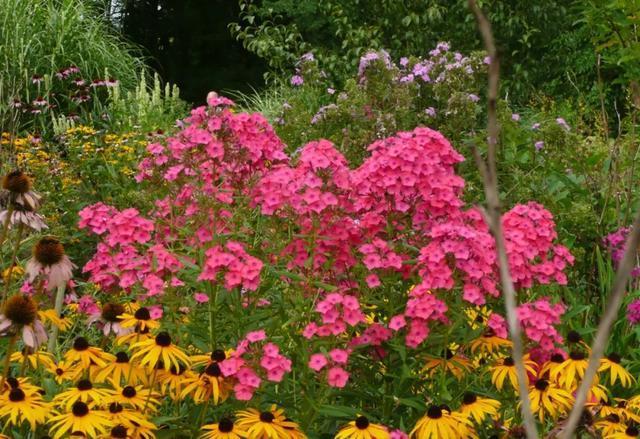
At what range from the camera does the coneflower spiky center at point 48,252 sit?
8.75ft

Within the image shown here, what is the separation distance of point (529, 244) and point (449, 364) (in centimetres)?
43

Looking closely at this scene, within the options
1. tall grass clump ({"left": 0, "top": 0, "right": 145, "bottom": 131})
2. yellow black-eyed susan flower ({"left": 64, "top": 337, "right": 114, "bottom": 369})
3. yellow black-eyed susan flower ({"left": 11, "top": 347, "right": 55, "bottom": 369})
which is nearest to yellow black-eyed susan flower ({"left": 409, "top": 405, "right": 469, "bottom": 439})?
yellow black-eyed susan flower ({"left": 64, "top": 337, "right": 114, "bottom": 369})

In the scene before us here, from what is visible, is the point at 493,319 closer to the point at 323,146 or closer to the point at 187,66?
the point at 323,146

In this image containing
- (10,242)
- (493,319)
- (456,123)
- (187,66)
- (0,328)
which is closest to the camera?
(0,328)

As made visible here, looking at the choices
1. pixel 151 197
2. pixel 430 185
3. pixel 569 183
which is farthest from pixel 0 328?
pixel 569 183

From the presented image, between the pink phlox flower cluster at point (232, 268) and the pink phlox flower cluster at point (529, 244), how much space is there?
73 cm

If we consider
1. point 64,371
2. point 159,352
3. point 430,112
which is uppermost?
point 430,112

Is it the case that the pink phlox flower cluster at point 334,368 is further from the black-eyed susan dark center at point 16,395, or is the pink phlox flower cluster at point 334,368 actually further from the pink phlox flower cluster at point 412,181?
the black-eyed susan dark center at point 16,395

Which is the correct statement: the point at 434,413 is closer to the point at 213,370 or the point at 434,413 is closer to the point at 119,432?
the point at 213,370

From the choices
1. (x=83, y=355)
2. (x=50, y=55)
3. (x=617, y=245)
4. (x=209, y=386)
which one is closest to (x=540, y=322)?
(x=209, y=386)

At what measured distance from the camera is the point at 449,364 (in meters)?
2.74

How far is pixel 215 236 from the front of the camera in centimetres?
286

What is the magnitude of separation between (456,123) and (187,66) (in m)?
9.90

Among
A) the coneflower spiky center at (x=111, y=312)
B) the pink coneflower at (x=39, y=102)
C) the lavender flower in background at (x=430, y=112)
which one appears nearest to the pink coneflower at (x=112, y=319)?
the coneflower spiky center at (x=111, y=312)
